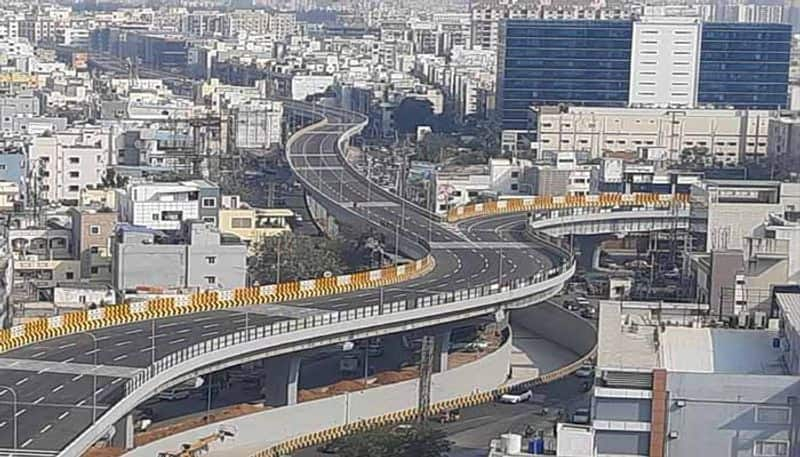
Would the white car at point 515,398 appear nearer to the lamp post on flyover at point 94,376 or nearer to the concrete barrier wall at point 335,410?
the concrete barrier wall at point 335,410

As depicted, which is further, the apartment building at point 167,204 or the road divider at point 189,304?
the apartment building at point 167,204

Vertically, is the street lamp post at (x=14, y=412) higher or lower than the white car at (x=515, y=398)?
higher

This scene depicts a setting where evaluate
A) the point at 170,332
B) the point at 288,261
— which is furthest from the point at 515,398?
the point at 288,261

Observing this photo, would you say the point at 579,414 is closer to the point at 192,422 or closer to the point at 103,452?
the point at 192,422

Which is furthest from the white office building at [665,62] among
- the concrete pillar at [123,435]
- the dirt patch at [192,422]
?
the concrete pillar at [123,435]

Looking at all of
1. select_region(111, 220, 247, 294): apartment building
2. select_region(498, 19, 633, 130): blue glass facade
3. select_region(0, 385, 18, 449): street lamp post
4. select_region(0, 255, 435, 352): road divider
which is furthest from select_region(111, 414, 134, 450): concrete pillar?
select_region(498, 19, 633, 130): blue glass facade

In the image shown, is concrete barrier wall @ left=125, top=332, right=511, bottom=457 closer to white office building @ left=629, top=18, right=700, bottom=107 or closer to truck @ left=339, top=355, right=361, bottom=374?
truck @ left=339, top=355, right=361, bottom=374

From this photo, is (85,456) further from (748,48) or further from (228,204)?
(748,48)
